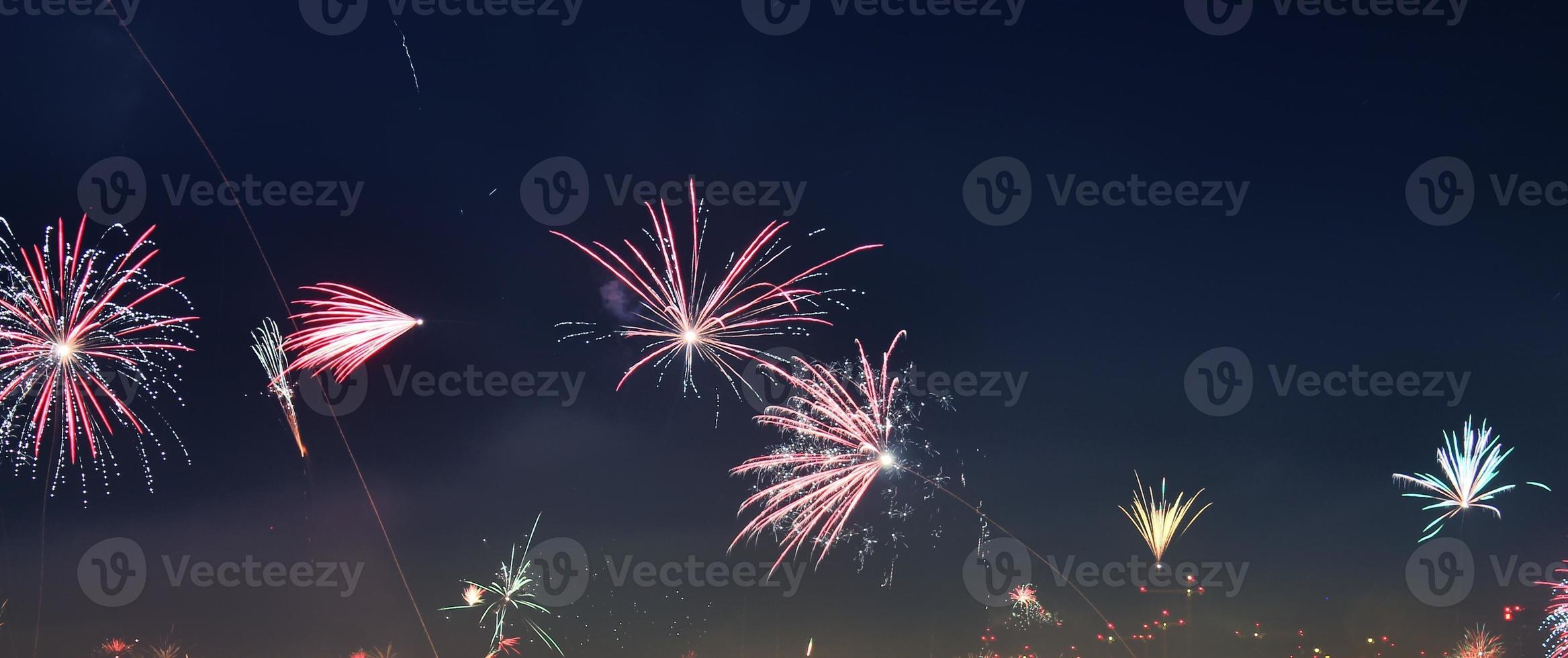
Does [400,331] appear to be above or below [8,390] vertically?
above

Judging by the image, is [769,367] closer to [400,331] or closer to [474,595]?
[400,331]

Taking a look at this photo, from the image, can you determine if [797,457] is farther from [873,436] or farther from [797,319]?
[797,319]

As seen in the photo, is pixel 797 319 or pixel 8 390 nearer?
pixel 8 390

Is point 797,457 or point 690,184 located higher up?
point 690,184

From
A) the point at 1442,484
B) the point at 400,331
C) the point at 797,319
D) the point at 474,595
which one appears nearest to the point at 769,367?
the point at 797,319

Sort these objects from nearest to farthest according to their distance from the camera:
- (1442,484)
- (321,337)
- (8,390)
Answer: (8,390)
(321,337)
(1442,484)

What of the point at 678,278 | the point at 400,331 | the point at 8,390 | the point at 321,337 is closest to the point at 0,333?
the point at 8,390

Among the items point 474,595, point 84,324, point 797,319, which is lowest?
point 474,595

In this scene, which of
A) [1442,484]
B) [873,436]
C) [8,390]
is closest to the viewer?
[8,390]

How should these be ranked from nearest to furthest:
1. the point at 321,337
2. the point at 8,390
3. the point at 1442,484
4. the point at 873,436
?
the point at 8,390
the point at 321,337
the point at 873,436
the point at 1442,484
